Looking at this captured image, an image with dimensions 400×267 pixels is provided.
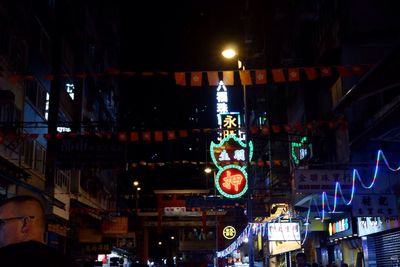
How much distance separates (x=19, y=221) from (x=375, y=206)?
1558 centimetres

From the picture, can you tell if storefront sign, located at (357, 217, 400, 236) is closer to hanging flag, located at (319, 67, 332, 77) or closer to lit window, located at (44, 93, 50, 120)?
hanging flag, located at (319, 67, 332, 77)

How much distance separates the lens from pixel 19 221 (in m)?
3.34

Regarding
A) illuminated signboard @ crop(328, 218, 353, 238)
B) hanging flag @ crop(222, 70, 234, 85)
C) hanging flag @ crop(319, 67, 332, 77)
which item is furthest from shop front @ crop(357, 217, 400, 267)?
hanging flag @ crop(222, 70, 234, 85)

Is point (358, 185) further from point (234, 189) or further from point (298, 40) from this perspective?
point (298, 40)

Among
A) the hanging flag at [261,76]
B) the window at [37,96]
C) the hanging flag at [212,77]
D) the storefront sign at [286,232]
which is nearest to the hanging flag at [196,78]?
the hanging flag at [212,77]

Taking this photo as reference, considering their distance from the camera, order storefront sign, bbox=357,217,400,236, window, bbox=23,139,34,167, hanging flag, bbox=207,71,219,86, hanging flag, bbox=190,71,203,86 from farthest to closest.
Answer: window, bbox=23,139,34,167, storefront sign, bbox=357,217,400,236, hanging flag, bbox=190,71,203,86, hanging flag, bbox=207,71,219,86

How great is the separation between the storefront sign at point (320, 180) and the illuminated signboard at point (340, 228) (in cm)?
565

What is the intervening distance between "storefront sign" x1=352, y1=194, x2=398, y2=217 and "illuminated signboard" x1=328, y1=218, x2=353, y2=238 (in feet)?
17.0

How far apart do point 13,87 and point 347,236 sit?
51.6 ft

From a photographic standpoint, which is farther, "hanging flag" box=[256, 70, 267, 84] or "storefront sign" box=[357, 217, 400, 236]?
"storefront sign" box=[357, 217, 400, 236]

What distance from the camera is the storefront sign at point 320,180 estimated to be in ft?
56.7

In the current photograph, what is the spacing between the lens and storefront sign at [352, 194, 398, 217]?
17.2 m

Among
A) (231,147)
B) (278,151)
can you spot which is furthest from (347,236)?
(278,151)

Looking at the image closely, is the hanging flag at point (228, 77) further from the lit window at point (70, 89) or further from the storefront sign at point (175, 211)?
the storefront sign at point (175, 211)
